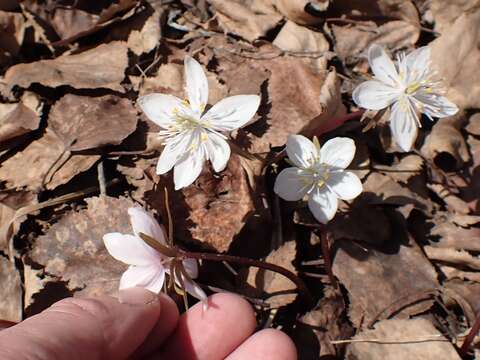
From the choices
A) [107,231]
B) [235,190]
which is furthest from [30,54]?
[235,190]

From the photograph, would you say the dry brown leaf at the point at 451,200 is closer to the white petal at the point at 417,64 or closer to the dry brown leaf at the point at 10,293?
the white petal at the point at 417,64

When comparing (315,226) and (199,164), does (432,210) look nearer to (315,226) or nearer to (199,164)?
(315,226)

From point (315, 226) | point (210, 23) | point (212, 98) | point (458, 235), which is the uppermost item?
point (210, 23)

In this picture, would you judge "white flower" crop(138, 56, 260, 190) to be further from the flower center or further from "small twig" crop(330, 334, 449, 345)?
"small twig" crop(330, 334, 449, 345)

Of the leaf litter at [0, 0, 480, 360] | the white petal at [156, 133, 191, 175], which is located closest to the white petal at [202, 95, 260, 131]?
the white petal at [156, 133, 191, 175]

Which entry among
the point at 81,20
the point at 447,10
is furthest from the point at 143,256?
the point at 447,10

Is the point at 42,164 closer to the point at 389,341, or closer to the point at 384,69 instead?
the point at 384,69
